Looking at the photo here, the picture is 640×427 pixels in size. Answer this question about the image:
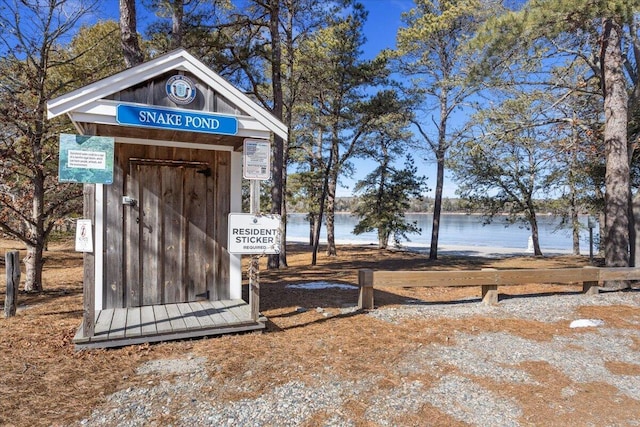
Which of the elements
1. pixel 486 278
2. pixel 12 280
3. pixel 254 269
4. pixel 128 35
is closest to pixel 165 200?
pixel 254 269

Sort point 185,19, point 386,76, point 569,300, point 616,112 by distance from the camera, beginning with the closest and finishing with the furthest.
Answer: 1. point 569,300
2. point 616,112
3. point 185,19
4. point 386,76

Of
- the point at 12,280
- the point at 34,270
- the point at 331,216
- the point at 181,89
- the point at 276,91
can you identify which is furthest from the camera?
the point at 331,216

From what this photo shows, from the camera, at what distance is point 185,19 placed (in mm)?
9047

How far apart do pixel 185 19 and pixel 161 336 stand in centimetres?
759

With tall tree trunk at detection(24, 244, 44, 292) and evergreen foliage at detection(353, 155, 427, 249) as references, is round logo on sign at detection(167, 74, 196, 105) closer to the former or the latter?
tall tree trunk at detection(24, 244, 44, 292)

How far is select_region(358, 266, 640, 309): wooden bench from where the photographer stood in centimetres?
602

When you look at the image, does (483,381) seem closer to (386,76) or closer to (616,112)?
(616,112)

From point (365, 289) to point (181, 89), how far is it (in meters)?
3.77

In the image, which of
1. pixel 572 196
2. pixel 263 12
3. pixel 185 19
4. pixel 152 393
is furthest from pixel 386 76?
pixel 152 393

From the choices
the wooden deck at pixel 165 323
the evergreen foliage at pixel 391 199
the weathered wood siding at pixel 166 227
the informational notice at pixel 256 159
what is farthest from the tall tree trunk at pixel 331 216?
the informational notice at pixel 256 159

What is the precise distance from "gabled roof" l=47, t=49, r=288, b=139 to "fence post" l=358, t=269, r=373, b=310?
247 centimetres

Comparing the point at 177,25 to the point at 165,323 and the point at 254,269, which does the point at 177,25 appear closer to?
the point at 254,269

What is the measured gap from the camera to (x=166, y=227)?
17.7ft

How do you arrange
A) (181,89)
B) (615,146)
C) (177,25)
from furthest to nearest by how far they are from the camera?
(177,25) < (615,146) < (181,89)
